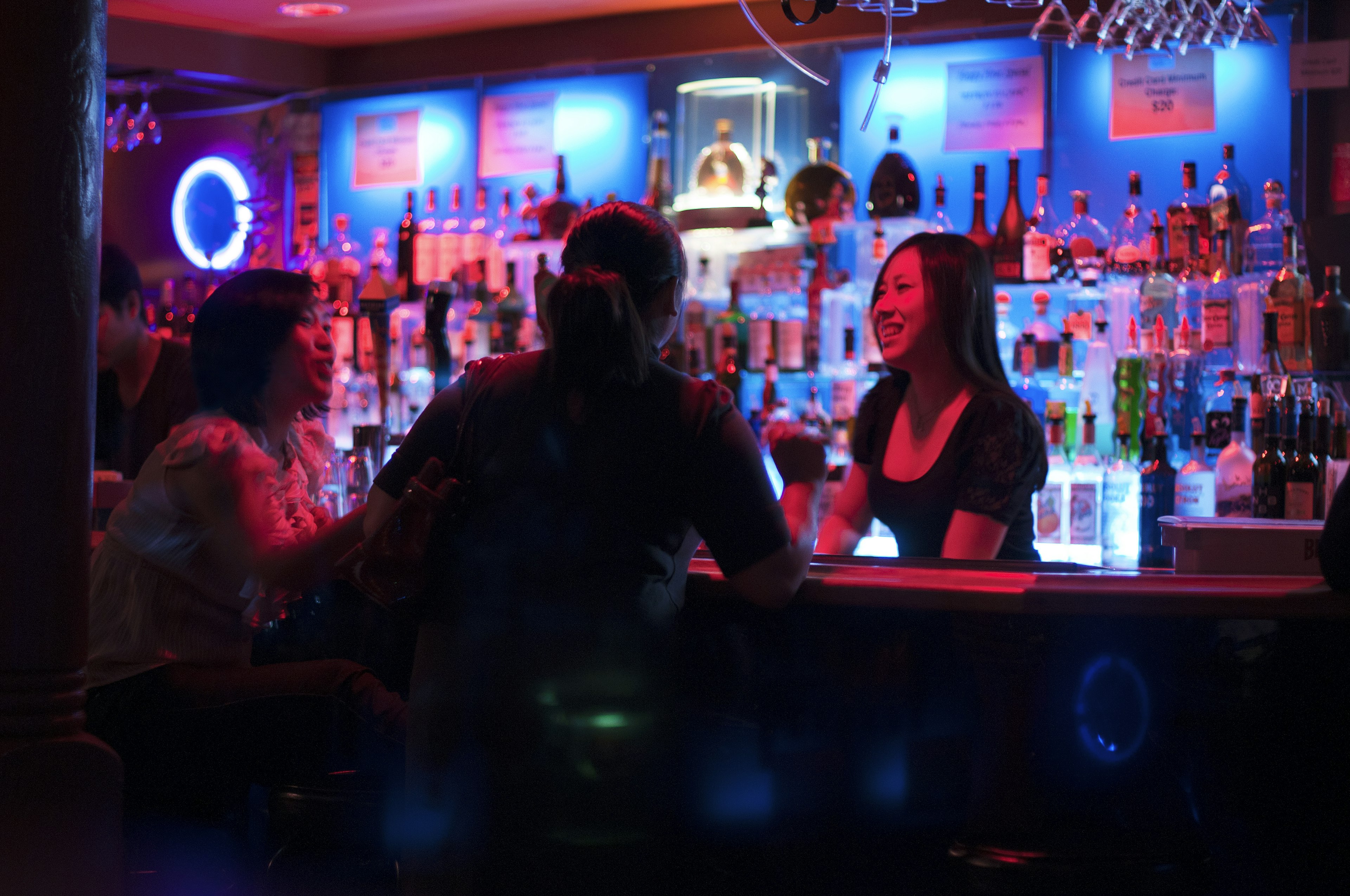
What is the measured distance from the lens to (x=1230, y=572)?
1.89 m

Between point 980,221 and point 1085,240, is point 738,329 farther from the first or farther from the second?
point 1085,240

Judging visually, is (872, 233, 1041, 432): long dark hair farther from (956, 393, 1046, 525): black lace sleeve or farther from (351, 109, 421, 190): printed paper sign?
(351, 109, 421, 190): printed paper sign

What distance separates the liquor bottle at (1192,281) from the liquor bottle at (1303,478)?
0.76 metres

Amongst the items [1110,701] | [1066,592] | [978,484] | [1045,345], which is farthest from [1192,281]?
[1066,592]

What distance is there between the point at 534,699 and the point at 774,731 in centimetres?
57

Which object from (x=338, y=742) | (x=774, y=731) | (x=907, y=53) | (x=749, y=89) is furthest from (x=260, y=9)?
(x=774, y=731)

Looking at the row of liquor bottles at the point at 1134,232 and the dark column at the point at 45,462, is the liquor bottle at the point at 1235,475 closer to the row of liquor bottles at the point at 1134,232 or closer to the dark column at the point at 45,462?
the row of liquor bottles at the point at 1134,232

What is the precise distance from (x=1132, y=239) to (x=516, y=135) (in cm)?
242

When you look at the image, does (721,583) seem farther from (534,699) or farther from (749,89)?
(749,89)

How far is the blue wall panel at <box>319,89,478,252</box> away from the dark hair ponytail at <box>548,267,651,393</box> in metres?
3.74

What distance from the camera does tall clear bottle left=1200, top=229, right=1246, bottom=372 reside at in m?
3.49

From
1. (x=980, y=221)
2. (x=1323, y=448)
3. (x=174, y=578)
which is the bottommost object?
(x=174, y=578)

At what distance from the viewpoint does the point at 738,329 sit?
430 cm

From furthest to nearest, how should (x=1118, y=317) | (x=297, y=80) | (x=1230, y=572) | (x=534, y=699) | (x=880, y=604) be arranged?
(x=297, y=80)
(x=1118, y=317)
(x=1230, y=572)
(x=880, y=604)
(x=534, y=699)
